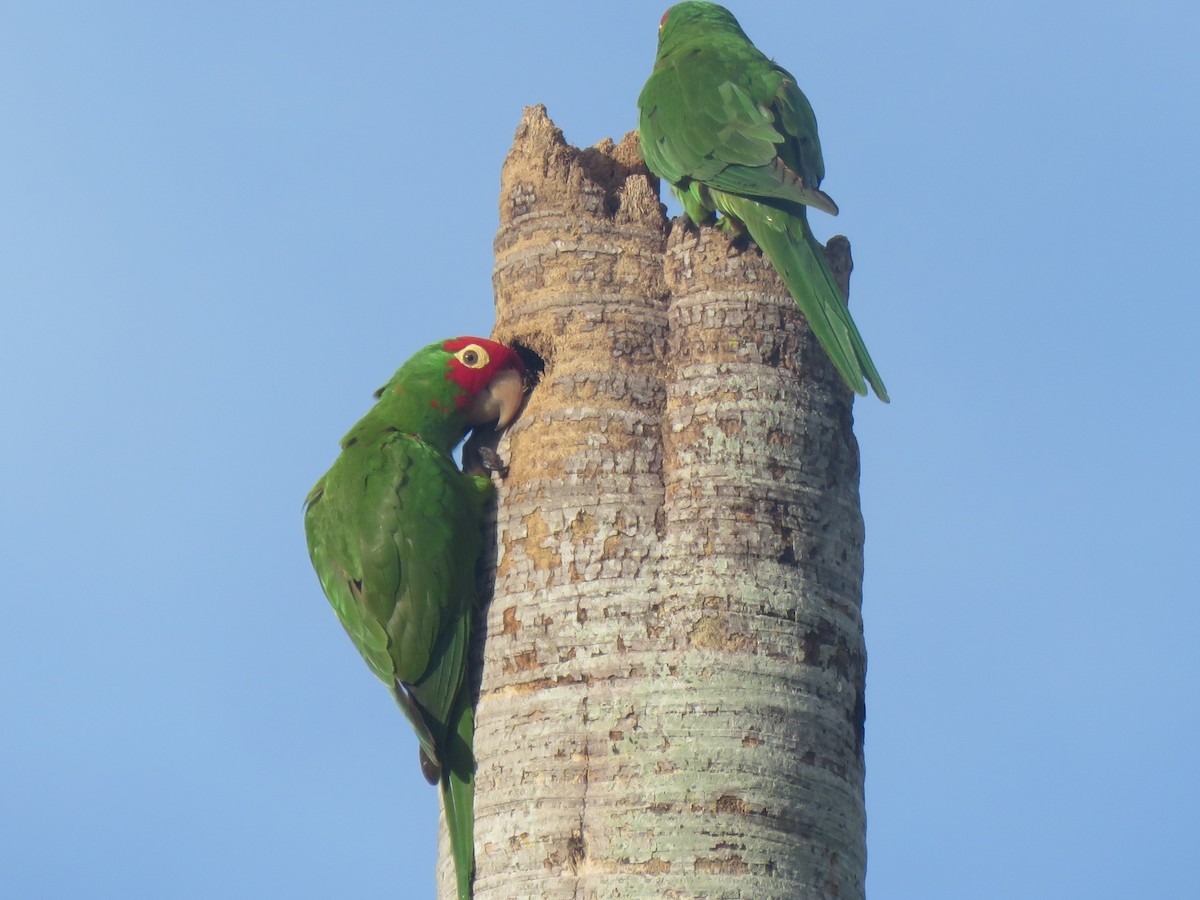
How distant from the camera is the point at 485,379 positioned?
4688 mm

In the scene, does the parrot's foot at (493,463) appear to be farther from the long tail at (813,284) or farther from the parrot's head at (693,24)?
the parrot's head at (693,24)

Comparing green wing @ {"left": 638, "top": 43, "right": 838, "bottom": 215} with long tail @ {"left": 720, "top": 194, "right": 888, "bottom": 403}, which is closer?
long tail @ {"left": 720, "top": 194, "right": 888, "bottom": 403}

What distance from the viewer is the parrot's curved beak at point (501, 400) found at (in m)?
4.59

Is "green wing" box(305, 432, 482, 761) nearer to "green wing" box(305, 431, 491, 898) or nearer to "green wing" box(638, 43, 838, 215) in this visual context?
"green wing" box(305, 431, 491, 898)

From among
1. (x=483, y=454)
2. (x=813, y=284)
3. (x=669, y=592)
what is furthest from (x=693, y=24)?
(x=669, y=592)

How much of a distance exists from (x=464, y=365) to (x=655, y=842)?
1.65m

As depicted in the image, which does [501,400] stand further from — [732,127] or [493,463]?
[732,127]

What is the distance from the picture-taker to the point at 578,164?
485 cm

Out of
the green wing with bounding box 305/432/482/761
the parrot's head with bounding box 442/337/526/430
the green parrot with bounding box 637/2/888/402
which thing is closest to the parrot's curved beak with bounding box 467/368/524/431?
the parrot's head with bounding box 442/337/526/430

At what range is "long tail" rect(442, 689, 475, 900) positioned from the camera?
398 cm

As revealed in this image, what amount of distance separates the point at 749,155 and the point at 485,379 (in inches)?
45.9

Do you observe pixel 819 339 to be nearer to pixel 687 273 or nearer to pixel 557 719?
pixel 687 273

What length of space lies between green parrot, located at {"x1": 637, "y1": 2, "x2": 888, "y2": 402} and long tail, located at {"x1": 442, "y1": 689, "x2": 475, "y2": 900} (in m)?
1.37

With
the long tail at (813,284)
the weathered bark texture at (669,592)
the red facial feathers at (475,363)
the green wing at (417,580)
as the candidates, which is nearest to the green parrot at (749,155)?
the long tail at (813,284)
